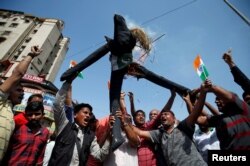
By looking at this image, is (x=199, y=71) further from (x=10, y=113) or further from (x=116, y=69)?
(x=10, y=113)

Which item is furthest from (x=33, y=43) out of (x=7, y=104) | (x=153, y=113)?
(x=7, y=104)

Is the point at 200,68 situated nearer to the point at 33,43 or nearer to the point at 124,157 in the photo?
the point at 124,157

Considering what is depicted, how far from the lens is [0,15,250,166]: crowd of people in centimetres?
290

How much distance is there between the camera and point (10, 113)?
293 centimetres

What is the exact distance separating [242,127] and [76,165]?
2.30 meters

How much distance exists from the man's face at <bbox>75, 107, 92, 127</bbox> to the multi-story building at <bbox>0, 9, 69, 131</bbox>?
95.9 feet

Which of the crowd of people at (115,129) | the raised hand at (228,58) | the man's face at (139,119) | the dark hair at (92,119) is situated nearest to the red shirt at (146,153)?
the crowd of people at (115,129)

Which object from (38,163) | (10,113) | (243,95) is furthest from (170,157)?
(10,113)

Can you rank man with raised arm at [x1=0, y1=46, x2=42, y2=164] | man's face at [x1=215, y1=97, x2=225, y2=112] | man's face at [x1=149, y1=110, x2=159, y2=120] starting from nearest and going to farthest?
man with raised arm at [x1=0, y1=46, x2=42, y2=164], man's face at [x1=215, y1=97, x2=225, y2=112], man's face at [x1=149, y1=110, x2=159, y2=120]

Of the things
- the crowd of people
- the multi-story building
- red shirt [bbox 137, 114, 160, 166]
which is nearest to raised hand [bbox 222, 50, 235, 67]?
the crowd of people

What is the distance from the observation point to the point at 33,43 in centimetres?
3931

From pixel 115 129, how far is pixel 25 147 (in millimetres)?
1248

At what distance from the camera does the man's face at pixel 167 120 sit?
384 centimetres

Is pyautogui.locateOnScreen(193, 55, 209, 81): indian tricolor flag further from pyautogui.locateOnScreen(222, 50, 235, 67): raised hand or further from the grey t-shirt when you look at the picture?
the grey t-shirt
